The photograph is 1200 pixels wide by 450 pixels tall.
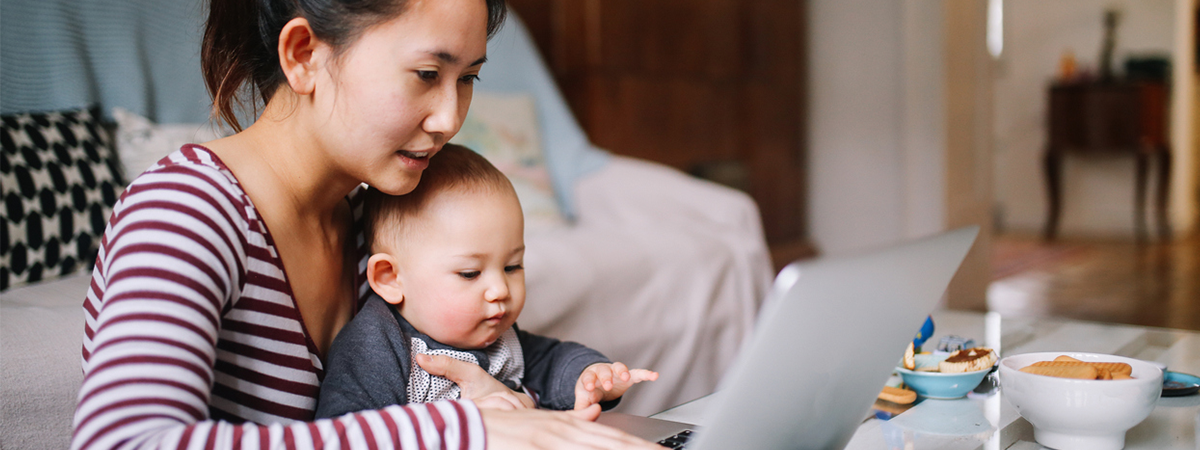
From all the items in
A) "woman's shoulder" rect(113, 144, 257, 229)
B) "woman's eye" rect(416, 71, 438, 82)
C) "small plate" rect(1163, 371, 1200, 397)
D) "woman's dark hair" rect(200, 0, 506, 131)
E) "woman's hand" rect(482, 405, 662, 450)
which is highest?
"woman's dark hair" rect(200, 0, 506, 131)

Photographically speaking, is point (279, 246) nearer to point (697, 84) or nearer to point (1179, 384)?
point (1179, 384)

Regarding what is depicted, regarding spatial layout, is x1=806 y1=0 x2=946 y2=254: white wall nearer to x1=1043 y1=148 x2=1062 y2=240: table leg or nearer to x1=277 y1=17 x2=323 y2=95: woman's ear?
x1=1043 y1=148 x2=1062 y2=240: table leg

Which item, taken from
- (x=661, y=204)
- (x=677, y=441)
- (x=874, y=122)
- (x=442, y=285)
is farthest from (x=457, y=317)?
(x=874, y=122)

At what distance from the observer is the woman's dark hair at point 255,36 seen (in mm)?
687

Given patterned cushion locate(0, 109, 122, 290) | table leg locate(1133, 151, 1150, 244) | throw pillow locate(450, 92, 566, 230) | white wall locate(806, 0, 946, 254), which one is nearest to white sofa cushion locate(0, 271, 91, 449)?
patterned cushion locate(0, 109, 122, 290)

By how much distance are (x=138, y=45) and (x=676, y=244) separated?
3.84 ft

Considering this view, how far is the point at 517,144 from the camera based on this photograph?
2207 millimetres

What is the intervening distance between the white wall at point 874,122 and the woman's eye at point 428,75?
280cm

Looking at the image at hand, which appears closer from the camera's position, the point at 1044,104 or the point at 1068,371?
the point at 1068,371

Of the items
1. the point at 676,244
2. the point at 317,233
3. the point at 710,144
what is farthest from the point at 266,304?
the point at 710,144

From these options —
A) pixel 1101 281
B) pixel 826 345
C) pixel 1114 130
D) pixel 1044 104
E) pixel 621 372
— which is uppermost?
pixel 826 345

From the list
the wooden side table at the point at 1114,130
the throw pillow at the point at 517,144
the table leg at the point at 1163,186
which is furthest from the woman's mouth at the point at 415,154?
the table leg at the point at 1163,186

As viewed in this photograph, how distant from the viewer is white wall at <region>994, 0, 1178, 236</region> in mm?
5367

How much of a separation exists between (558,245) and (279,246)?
3.61ft
